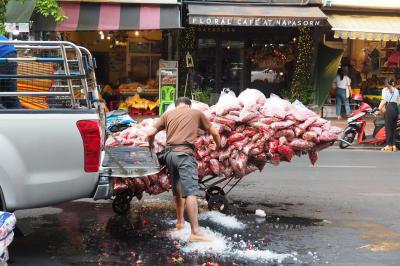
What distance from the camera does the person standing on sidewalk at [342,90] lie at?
784 inches

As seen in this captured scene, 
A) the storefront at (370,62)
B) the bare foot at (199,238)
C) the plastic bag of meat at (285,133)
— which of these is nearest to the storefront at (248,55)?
the storefront at (370,62)

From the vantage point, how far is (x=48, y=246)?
20.6 feet

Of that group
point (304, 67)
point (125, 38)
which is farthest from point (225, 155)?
point (125, 38)

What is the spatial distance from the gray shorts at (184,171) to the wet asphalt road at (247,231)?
0.58m

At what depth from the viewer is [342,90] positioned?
787 inches

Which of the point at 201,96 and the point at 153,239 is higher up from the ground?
the point at 201,96

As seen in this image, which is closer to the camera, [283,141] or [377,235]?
[377,235]

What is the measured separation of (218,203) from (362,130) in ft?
29.8

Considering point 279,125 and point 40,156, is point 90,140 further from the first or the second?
point 279,125

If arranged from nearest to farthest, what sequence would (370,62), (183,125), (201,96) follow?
(183,125) → (201,96) → (370,62)

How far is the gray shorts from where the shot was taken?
628 centimetres

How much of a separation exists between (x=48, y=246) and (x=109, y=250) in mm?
670

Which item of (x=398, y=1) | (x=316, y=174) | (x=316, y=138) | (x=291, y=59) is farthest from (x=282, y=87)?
(x=316, y=138)

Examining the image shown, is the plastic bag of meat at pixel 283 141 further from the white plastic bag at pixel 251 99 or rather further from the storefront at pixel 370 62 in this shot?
the storefront at pixel 370 62
